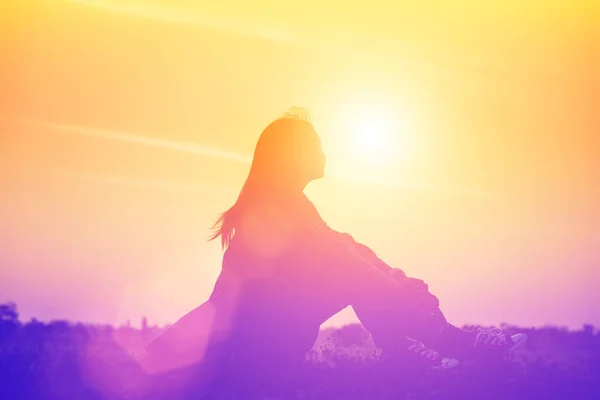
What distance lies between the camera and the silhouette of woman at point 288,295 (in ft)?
15.4

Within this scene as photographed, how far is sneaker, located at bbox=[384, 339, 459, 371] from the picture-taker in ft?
15.7

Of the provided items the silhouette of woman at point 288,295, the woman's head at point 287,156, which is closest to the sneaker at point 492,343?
the silhouette of woman at point 288,295

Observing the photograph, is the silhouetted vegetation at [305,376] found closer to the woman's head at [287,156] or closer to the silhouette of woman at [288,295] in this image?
the silhouette of woman at [288,295]

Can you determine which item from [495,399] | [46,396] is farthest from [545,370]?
[46,396]

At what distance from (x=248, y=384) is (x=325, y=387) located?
50 centimetres

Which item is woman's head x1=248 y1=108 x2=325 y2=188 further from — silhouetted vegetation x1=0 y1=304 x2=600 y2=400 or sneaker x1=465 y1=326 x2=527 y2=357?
sneaker x1=465 y1=326 x2=527 y2=357

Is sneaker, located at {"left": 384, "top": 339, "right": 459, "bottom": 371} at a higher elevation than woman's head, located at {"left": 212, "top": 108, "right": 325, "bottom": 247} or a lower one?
lower

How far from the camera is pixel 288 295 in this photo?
4.75 m

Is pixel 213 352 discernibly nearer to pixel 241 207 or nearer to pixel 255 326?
pixel 255 326

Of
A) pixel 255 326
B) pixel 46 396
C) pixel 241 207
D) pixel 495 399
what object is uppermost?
pixel 241 207

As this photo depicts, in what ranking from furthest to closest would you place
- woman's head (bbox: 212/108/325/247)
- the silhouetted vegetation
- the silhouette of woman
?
woman's head (bbox: 212/108/325/247) → the silhouette of woman → the silhouetted vegetation

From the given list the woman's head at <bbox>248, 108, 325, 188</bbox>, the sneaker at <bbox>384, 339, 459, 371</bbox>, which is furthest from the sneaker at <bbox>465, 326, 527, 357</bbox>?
the woman's head at <bbox>248, 108, 325, 188</bbox>

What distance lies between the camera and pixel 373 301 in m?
4.72

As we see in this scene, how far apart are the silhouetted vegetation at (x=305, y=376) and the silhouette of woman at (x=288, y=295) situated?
0.56ft
